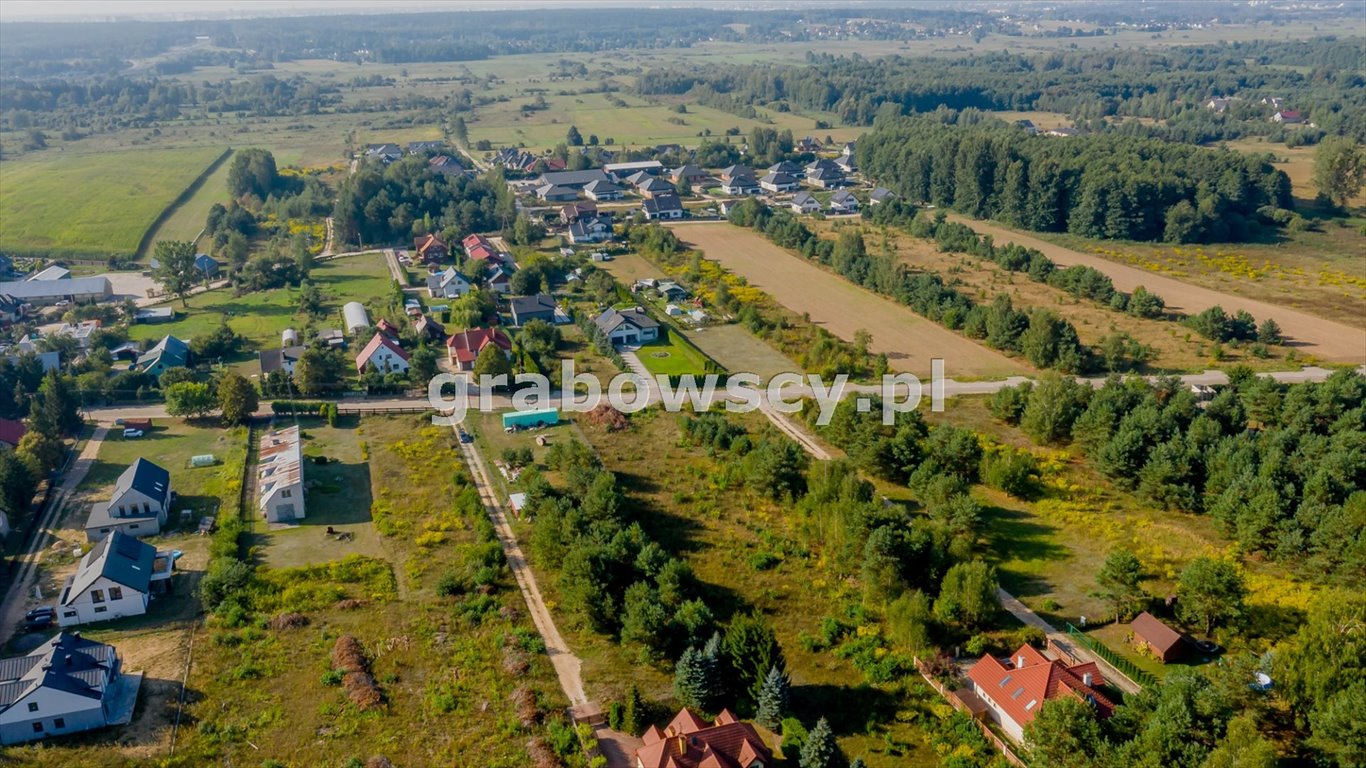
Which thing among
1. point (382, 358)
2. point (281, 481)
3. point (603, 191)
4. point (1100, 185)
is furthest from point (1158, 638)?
point (603, 191)

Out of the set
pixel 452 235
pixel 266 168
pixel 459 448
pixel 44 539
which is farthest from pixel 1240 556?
pixel 266 168

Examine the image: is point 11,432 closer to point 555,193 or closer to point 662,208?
point 662,208

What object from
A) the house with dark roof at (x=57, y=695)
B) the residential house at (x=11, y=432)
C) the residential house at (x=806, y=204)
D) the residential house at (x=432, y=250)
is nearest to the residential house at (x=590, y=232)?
the residential house at (x=432, y=250)

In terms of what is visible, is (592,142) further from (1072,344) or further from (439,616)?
(439,616)

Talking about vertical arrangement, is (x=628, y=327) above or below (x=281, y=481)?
above

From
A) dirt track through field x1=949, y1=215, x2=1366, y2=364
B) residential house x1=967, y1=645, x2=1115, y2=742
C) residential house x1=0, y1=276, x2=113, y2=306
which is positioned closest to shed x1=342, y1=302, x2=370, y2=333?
residential house x1=0, y1=276, x2=113, y2=306

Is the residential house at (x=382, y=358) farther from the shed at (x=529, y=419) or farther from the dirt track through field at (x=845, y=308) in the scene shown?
A: the dirt track through field at (x=845, y=308)
